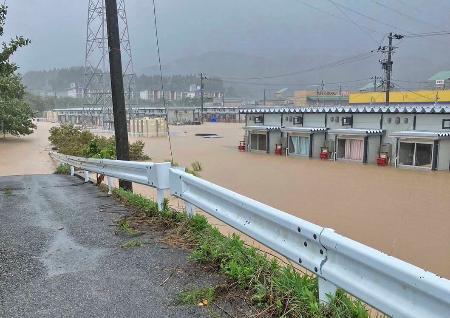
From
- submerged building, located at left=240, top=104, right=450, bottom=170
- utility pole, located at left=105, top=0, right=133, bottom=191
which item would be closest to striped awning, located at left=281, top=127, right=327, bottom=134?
submerged building, located at left=240, top=104, right=450, bottom=170

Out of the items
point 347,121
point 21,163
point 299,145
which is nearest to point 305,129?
point 299,145

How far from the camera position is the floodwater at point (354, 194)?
44.2 ft

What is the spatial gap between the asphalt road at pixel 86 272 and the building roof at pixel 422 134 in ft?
94.0

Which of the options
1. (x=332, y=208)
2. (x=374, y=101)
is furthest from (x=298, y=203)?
(x=374, y=101)

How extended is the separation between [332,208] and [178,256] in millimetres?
14976

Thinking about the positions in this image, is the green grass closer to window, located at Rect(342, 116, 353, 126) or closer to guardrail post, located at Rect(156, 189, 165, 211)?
guardrail post, located at Rect(156, 189, 165, 211)

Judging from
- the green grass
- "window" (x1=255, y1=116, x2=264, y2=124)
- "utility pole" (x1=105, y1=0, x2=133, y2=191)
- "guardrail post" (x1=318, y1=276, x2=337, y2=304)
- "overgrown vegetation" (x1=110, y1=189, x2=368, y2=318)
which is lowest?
"window" (x1=255, y1=116, x2=264, y2=124)

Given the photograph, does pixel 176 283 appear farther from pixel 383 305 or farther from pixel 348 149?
pixel 348 149

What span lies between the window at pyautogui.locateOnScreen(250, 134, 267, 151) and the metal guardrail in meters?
40.5

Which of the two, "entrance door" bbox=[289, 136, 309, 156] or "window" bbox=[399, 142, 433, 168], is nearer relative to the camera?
"window" bbox=[399, 142, 433, 168]

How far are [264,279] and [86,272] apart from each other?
1.81 m

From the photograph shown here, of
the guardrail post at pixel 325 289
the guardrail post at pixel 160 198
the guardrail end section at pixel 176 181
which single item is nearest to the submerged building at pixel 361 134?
the guardrail post at pixel 160 198

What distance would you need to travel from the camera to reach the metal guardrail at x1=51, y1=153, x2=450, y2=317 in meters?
2.31

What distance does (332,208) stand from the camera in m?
18.4
